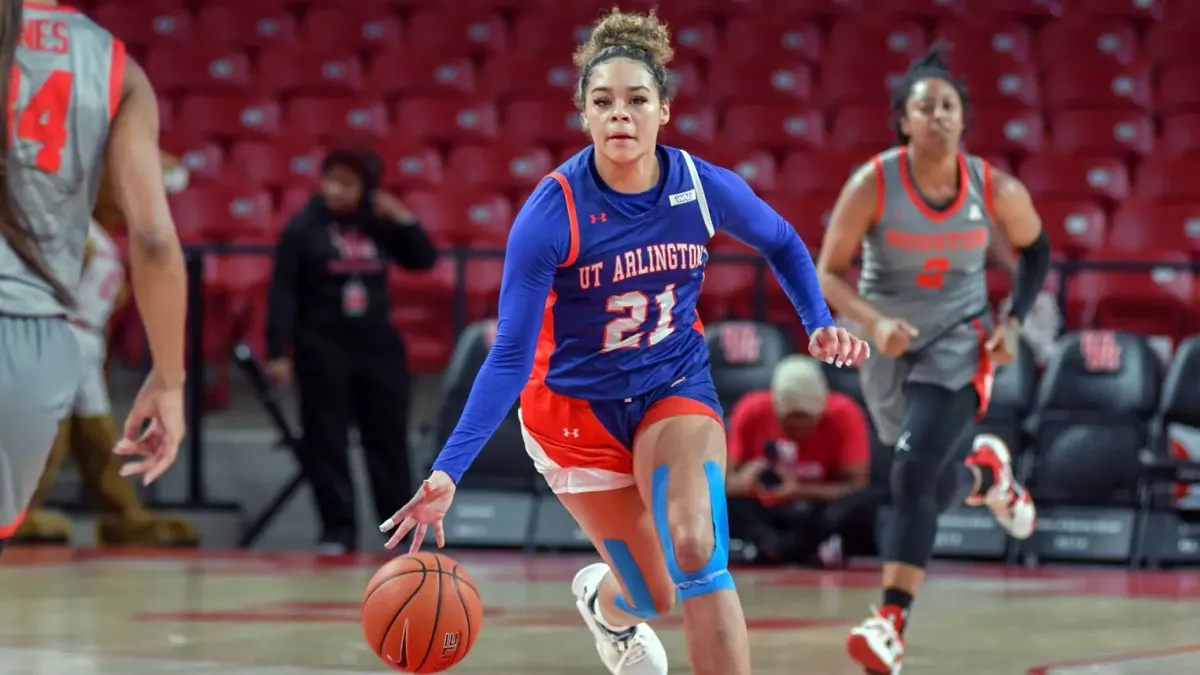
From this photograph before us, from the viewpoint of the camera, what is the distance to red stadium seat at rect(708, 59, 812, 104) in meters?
13.0

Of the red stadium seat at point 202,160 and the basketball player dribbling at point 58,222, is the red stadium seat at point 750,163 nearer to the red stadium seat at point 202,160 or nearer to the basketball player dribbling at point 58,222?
the red stadium seat at point 202,160

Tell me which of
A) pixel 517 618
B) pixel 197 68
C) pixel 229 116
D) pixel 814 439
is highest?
pixel 197 68

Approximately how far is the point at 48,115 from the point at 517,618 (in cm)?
398

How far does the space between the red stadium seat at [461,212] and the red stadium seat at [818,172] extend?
1.99 meters

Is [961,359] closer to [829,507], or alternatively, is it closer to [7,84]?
[829,507]

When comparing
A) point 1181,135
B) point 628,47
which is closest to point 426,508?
point 628,47

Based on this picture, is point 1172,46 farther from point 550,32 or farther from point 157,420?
point 157,420

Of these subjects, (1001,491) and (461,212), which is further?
(461,212)

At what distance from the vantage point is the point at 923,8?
45.1 ft

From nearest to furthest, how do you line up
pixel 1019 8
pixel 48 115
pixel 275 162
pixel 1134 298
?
pixel 48 115 < pixel 1134 298 < pixel 275 162 < pixel 1019 8

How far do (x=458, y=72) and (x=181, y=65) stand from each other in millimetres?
2232

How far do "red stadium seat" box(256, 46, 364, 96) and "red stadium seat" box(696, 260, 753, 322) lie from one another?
3.90m

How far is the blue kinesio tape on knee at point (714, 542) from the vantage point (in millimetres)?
4000

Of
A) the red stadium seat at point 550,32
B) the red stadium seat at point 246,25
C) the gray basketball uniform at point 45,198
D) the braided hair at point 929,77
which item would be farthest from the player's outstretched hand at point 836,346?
the red stadium seat at point 246,25
